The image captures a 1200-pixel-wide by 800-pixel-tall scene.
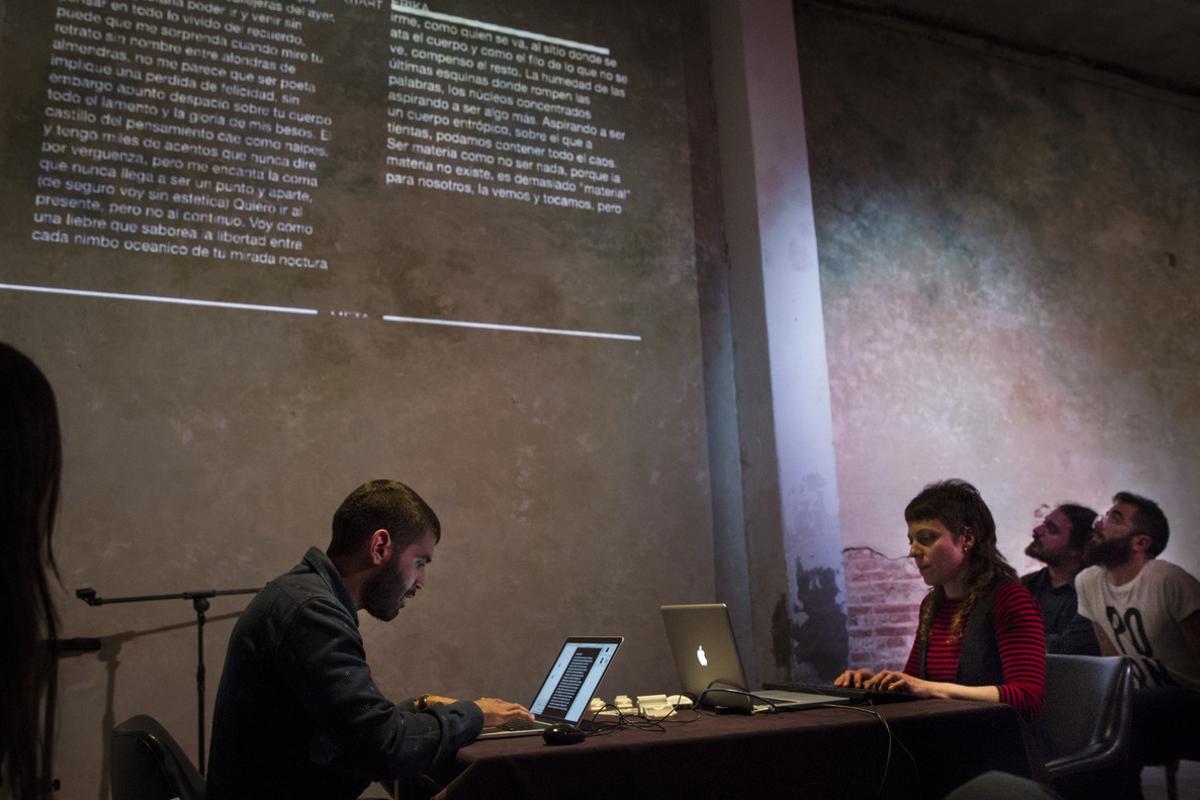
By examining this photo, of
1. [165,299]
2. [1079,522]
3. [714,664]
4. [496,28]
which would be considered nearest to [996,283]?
[1079,522]

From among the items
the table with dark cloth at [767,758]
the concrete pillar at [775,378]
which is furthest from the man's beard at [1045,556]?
the table with dark cloth at [767,758]

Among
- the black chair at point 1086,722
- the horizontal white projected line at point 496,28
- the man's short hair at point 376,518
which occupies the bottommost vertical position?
the black chair at point 1086,722

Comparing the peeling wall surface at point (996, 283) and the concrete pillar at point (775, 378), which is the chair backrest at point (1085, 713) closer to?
the concrete pillar at point (775, 378)

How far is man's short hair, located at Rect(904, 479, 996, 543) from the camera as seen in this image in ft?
8.57

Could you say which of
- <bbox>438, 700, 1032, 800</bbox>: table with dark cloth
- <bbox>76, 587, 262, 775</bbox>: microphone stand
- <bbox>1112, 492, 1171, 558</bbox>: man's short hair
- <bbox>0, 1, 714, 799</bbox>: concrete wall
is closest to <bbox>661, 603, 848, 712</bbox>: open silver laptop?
<bbox>438, 700, 1032, 800</bbox>: table with dark cloth

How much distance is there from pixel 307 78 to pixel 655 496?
251cm

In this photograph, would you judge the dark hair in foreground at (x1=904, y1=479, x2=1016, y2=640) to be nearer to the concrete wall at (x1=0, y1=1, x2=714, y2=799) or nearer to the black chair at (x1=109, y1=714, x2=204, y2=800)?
the concrete wall at (x1=0, y1=1, x2=714, y2=799)

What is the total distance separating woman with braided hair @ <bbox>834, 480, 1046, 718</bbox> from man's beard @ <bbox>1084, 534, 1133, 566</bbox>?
2.92 meters

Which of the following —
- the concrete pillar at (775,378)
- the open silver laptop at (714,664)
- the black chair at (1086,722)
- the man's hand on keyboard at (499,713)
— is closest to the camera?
the man's hand on keyboard at (499,713)

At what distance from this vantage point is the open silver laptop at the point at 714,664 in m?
2.33

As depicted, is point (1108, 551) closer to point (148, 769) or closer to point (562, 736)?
point (562, 736)

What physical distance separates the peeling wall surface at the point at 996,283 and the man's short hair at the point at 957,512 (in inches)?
88.2

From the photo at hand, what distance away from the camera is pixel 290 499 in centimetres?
379

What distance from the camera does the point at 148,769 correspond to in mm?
1870
